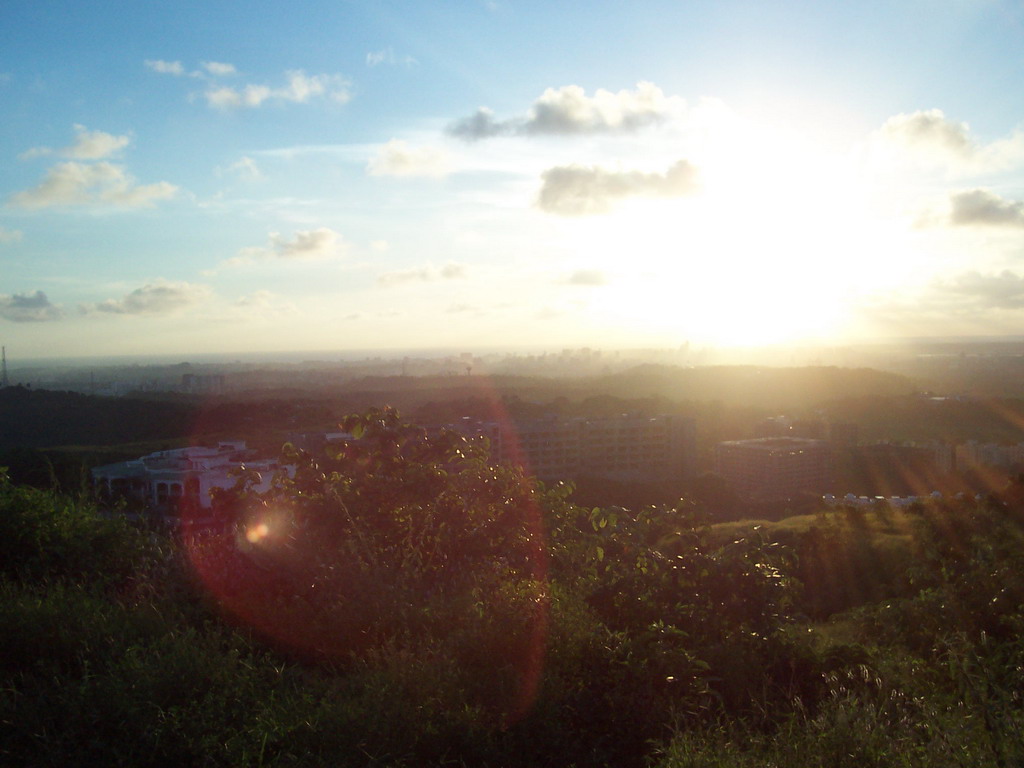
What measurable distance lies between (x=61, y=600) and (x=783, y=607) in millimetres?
3477

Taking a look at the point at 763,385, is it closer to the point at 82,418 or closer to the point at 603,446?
the point at 603,446

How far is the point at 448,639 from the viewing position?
304cm

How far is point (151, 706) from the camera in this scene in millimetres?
2521

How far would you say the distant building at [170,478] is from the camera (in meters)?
6.47

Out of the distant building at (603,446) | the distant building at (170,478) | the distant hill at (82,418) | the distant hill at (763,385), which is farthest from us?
the distant hill at (763,385)

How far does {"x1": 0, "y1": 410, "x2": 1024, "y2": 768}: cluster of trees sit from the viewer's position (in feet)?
7.96

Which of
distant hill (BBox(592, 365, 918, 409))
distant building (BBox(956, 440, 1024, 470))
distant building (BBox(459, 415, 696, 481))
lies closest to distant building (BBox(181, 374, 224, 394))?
distant building (BBox(459, 415, 696, 481))

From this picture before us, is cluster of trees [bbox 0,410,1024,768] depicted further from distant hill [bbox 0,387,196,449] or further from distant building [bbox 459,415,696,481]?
distant hill [bbox 0,387,196,449]

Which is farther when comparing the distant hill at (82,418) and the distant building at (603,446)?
the distant building at (603,446)

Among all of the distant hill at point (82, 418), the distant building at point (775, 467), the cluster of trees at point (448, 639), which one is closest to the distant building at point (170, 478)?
the cluster of trees at point (448, 639)

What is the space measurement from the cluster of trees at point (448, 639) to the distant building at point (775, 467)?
15.7m

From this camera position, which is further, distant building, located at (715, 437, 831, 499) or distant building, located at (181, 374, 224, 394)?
distant building, located at (181, 374, 224, 394)

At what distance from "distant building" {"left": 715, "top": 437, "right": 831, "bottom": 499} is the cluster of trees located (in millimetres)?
15734

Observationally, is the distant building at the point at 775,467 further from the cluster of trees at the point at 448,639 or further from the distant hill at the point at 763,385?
the cluster of trees at the point at 448,639
